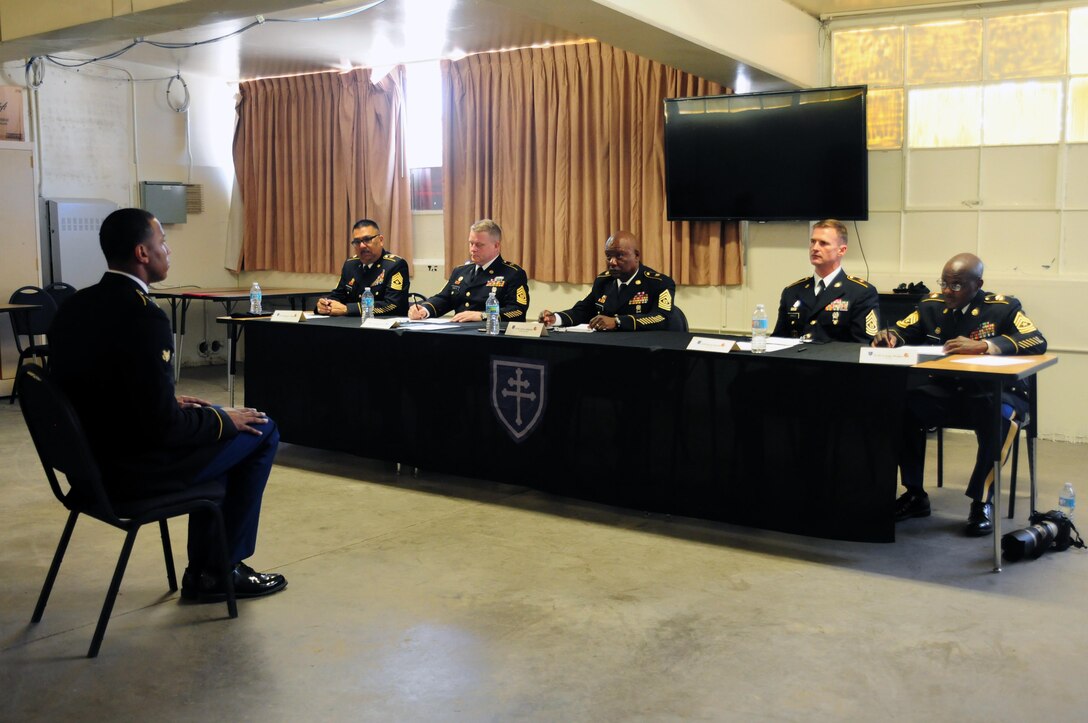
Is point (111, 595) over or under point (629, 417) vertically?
under

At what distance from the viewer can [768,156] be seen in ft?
21.3

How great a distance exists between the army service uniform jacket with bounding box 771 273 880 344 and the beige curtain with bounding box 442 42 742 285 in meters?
2.17

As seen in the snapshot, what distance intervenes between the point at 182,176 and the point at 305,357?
4787mm

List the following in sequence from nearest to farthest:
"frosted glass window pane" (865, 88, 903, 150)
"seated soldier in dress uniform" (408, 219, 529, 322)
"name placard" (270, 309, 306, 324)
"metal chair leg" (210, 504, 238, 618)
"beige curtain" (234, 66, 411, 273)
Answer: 1. "metal chair leg" (210, 504, 238, 618)
2. "name placard" (270, 309, 306, 324)
3. "seated soldier in dress uniform" (408, 219, 529, 322)
4. "frosted glass window pane" (865, 88, 903, 150)
5. "beige curtain" (234, 66, 411, 273)

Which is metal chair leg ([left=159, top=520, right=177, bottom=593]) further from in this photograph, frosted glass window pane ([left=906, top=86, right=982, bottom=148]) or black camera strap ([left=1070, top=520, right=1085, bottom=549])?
frosted glass window pane ([left=906, top=86, right=982, bottom=148])

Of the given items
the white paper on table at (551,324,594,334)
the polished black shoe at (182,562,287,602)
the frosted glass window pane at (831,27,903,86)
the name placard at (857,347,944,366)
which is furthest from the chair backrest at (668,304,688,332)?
the polished black shoe at (182,562,287,602)

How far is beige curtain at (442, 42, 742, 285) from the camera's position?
711 centimetres

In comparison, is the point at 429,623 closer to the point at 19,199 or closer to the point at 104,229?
the point at 104,229

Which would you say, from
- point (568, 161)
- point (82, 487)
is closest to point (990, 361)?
point (82, 487)

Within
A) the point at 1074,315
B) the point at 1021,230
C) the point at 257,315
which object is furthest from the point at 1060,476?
the point at 257,315

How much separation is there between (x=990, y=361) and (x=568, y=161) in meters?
4.35

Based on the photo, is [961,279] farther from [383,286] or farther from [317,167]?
[317,167]

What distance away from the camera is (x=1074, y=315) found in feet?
19.4

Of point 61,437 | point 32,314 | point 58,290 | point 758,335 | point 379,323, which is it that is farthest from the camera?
point 58,290
